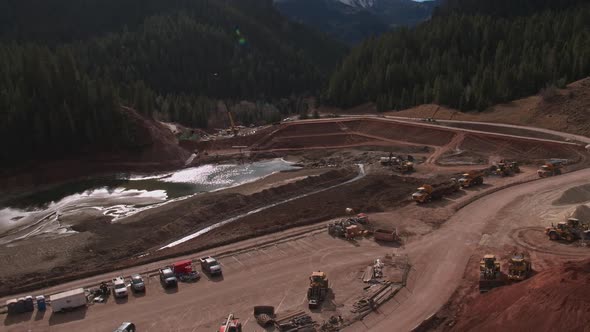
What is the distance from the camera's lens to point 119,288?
34656 millimetres

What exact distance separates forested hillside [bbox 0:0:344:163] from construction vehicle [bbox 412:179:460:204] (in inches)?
2031

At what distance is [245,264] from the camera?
1555 inches

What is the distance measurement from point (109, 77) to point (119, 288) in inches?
4107

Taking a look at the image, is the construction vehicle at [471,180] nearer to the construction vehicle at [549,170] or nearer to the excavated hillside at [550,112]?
the construction vehicle at [549,170]

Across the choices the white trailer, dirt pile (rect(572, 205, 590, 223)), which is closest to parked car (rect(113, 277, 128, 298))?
the white trailer

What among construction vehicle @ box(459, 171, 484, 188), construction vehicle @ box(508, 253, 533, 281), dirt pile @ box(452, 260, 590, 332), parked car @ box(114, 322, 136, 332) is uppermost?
dirt pile @ box(452, 260, 590, 332)

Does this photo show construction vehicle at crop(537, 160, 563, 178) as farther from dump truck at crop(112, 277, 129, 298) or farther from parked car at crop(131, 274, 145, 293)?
dump truck at crop(112, 277, 129, 298)

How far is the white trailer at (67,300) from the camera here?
107ft

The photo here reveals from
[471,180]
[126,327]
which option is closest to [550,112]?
[471,180]

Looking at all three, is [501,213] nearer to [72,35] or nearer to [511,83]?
[511,83]

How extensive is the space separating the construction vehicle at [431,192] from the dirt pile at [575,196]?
10624 millimetres

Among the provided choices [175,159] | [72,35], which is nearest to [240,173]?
[175,159]

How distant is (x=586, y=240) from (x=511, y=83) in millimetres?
68635

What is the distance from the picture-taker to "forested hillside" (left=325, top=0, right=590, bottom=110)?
99750mm
